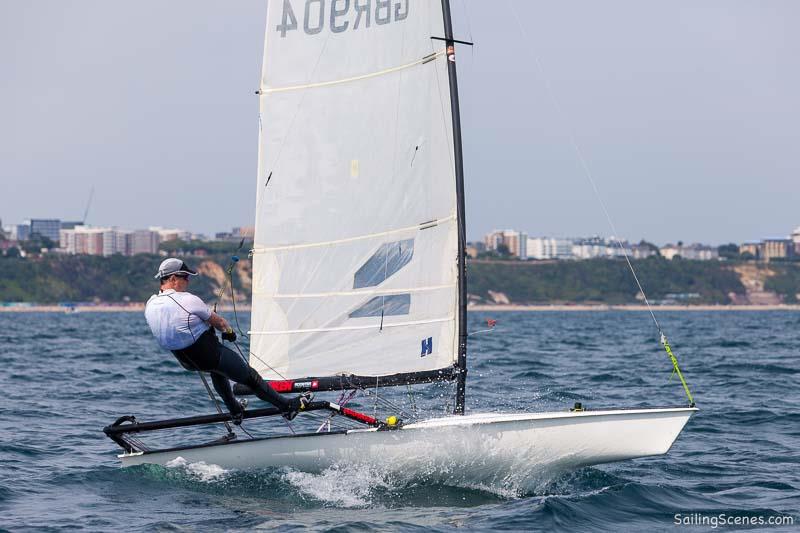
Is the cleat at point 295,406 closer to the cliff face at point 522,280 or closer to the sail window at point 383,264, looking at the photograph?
the sail window at point 383,264

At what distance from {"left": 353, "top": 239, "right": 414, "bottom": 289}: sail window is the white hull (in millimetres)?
1699

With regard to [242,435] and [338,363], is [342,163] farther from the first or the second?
[242,435]

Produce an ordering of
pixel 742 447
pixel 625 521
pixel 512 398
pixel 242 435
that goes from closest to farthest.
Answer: pixel 625 521 → pixel 742 447 → pixel 242 435 → pixel 512 398

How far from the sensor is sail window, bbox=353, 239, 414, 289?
1107 centimetres

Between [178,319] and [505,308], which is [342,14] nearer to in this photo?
[178,319]

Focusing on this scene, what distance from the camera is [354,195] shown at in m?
11.0

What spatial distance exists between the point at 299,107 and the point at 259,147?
0.58 metres

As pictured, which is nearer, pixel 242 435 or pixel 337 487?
pixel 337 487

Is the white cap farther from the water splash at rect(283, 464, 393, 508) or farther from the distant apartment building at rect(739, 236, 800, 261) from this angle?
the distant apartment building at rect(739, 236, 800, 261)

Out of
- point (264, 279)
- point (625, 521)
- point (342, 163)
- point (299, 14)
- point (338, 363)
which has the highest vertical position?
point (299, 14)

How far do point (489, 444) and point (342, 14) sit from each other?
4.55 m

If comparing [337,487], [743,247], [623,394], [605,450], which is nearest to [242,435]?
[337,487]

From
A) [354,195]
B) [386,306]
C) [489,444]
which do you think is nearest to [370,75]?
[354,195]

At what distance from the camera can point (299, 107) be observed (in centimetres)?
1092
